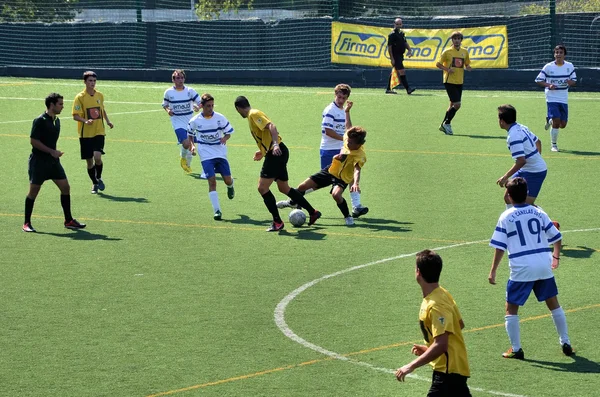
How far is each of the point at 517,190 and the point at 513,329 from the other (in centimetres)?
138

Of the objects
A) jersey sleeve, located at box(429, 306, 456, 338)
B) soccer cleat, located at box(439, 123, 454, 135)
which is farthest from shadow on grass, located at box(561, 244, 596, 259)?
soccer cleat, located at box(439, 123, 454, 135)

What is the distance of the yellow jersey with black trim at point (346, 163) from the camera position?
16734 millimetres

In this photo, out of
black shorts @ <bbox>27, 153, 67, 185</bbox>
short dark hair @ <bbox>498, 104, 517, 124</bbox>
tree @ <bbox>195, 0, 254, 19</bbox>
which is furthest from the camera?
tree @ <bbox>195, 0, 254, 19</bbox>

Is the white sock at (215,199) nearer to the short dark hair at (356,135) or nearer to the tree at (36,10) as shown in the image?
the short dark hair at (356,135)

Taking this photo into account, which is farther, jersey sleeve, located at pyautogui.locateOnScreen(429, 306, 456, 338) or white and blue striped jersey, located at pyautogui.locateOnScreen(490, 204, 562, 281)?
white and blue striped jersey, located at pyautogui.locateOnScreen(490, 204, 562, 281)

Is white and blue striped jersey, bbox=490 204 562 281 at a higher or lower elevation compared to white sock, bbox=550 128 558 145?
higher

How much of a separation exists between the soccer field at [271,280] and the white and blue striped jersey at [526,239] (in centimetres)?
95

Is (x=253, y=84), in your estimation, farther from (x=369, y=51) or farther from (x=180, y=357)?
(x=180, y=357)

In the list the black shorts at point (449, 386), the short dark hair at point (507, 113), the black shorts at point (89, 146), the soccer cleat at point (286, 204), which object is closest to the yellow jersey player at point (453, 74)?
the soccer cleat at point (286, 204)

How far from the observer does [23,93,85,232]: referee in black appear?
639 inches

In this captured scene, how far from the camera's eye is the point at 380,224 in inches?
673

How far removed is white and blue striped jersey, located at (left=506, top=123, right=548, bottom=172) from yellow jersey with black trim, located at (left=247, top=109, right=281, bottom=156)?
4.19 metres

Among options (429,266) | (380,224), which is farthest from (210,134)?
(429,266)

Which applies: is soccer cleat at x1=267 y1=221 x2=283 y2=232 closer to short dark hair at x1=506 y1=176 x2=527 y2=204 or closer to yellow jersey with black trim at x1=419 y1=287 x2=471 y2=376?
short dark hair at x1=506 y1=176 x2=527 y2=204
